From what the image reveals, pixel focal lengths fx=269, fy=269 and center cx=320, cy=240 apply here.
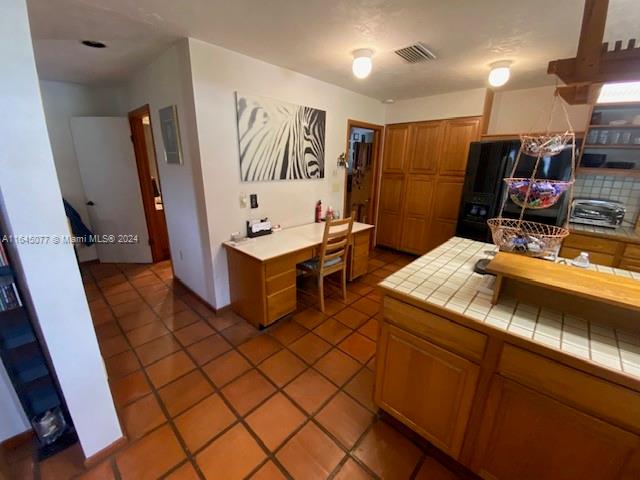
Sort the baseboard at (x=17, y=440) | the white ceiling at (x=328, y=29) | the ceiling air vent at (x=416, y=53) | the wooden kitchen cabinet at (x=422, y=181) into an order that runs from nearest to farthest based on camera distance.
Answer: the baseboard at (x=17, y=440)
the white ceiling at (x=328, y=29)
the ceiling air vent at (x=416, y=53)
the wooden kitchen cabinet at (x=422, y=181)

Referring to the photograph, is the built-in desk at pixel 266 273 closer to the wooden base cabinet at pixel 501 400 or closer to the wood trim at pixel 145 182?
the wooden base cabinet at pixel 501 400

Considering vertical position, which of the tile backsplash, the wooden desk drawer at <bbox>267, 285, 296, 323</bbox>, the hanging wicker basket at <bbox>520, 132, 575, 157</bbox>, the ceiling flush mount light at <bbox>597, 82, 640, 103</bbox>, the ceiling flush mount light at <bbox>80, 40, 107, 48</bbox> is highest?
the ceiling flush mount light at <bbox>80, 40, 107, 48</bbox>

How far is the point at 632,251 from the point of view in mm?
2354

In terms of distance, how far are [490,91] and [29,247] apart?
425 cm

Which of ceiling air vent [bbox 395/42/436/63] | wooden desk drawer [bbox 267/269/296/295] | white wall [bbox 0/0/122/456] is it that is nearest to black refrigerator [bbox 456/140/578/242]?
ceiling air vent [bbox 395/42/436/63]

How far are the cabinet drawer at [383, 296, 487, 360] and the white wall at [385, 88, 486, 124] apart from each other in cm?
309

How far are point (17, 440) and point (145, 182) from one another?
2.85m

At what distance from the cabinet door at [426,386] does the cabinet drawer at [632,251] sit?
2.46 metres

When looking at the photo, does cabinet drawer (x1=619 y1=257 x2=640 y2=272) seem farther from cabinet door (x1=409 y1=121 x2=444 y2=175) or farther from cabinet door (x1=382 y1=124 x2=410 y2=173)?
cabinet door (x1=382 y1=124 x2=410 y2=173)

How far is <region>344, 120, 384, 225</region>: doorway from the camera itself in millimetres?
4356

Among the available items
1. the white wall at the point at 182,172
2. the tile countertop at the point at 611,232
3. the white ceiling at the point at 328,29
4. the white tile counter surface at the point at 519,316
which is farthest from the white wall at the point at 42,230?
the tile countertop at the point at 611,232

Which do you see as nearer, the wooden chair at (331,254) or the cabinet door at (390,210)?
the wooden chair at (331,254)

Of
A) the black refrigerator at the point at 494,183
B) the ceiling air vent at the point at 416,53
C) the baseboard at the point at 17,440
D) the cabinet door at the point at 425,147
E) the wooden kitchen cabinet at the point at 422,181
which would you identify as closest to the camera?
the baseboard at the point at 17,440

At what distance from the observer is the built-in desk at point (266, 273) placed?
2.20 m
